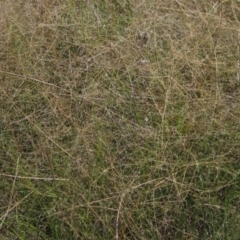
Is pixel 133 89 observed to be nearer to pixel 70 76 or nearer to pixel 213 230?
pixel 70 76

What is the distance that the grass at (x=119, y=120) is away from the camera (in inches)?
69.5

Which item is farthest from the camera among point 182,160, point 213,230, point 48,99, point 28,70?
point 28,70

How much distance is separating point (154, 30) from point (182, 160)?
1.88 ft

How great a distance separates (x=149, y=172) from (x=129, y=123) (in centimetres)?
19

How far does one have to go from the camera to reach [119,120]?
6.45ft

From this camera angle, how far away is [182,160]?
6.09 ft

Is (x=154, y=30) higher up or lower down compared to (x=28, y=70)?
higher up

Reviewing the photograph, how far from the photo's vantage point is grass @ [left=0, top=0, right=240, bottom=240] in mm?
1766

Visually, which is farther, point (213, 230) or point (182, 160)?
point (182, 160)

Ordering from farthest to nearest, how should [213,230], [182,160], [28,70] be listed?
[28,70], [182,160], [213,230]

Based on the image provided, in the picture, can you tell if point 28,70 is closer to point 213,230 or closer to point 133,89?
point 133,89

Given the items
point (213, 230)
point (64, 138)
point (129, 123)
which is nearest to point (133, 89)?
point (129, 123)

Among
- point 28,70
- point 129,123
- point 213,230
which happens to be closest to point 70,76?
point 28,70

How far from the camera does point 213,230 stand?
5.69 ft
